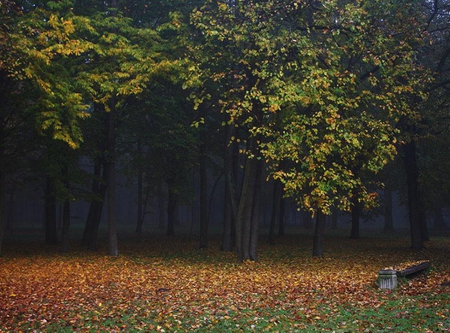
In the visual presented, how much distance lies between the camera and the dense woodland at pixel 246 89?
18.1 meters

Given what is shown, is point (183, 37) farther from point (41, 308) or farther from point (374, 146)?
point (41, 308)

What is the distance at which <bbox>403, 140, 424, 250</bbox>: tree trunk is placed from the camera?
91.2 feet

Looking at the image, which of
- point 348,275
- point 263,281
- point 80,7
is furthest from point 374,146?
point 80,7

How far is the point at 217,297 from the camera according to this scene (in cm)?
1302

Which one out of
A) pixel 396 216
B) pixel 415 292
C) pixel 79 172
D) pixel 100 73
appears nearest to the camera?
pixel 415 292

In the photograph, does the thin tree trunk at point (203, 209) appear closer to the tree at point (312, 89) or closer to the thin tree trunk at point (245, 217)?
the thin tree trunk at point (245, 217)

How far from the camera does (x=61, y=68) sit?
20.8 m

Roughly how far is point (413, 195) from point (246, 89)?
1263 cm

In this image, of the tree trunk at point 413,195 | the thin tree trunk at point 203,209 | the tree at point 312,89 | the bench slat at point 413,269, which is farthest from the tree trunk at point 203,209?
the bench slat at point 413,269

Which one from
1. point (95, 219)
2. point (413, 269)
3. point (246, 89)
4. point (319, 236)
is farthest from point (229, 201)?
point (413, 269)

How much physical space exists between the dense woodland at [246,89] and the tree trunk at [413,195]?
95 mm

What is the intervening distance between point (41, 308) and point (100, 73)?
42.8ft

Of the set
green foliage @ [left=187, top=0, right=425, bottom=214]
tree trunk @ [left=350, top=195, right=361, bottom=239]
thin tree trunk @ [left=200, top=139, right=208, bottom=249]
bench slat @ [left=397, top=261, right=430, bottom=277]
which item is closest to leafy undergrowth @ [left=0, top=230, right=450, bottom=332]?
bench slat @ [left=397, top=261, right=430, bottom=277]

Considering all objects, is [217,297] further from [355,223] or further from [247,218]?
[355,223]
